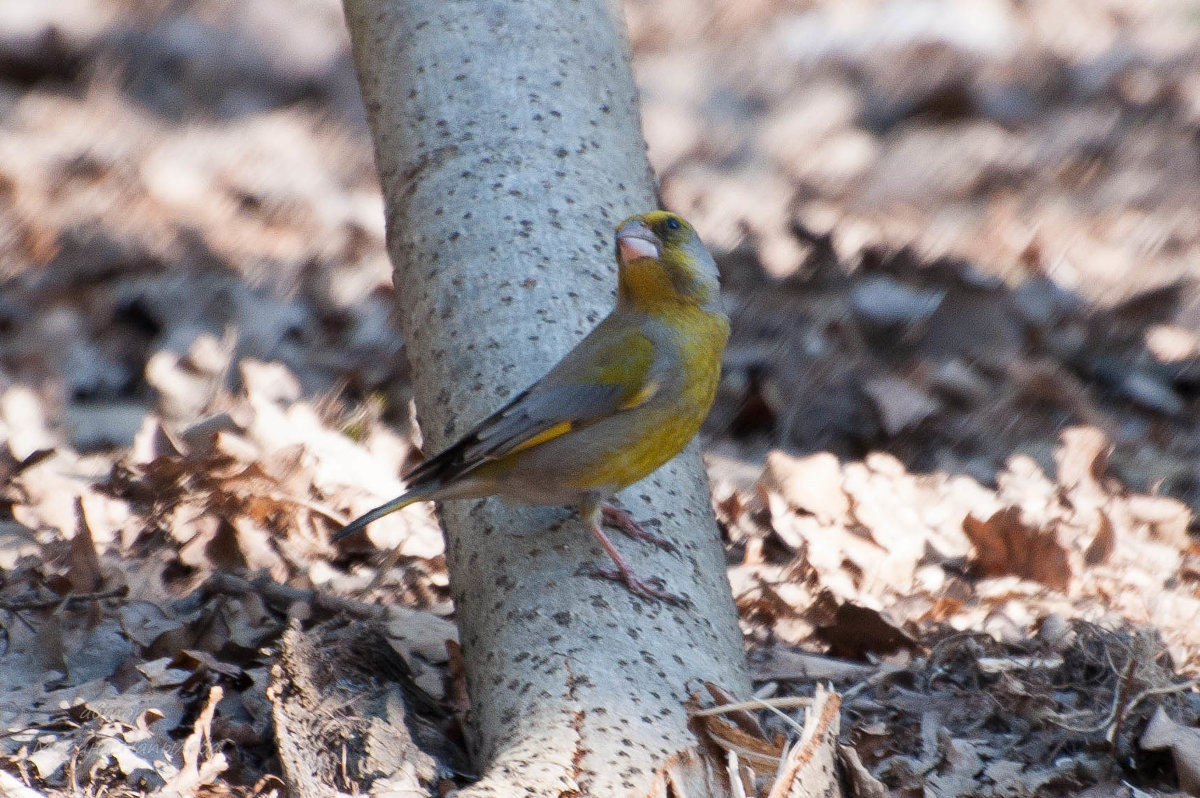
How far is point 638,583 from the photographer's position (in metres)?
3.32

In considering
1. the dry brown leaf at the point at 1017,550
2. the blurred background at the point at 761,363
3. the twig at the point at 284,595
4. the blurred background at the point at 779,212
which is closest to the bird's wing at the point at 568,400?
the twig at the point at 284,595

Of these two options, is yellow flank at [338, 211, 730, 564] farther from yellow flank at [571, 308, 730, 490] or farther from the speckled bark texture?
the speckled bark texture

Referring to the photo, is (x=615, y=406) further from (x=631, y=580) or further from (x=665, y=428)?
(x=631, y=580)

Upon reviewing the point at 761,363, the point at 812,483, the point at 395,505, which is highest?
the point at 761,363

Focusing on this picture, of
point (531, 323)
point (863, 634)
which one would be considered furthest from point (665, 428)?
point (863, 634)

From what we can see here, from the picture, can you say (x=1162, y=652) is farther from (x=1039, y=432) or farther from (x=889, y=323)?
(x=889, y=323)

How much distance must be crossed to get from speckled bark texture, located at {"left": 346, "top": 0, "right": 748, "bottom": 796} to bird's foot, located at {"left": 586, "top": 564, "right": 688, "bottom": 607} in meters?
0.03

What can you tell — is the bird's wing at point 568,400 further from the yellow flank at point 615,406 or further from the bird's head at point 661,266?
the bird's head at point 661,266

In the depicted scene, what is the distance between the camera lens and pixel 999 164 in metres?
7.89

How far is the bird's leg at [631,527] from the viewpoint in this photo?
3.62 metres

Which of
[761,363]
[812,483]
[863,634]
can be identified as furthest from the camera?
[761,363]

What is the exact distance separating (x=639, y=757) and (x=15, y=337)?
433 cm

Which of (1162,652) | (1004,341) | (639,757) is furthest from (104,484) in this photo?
(1004,341)

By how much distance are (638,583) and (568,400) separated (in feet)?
2.20
